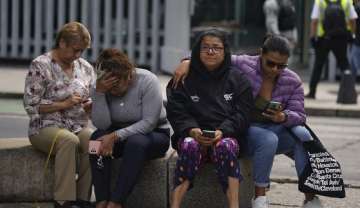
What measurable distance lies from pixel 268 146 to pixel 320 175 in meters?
0.42

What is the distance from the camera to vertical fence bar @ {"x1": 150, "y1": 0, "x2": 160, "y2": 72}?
1616 centimetres

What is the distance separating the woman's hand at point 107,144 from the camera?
6281 mm

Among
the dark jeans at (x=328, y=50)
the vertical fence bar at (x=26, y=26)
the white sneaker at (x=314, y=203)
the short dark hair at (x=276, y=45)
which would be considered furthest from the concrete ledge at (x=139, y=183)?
the vertical fence bar at (x=26, y=26)

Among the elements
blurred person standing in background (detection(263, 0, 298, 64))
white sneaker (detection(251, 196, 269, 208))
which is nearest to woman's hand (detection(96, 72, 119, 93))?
white sneaker (detection(251, 196, 269, 208))

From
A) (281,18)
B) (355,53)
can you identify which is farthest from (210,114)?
(281,18)

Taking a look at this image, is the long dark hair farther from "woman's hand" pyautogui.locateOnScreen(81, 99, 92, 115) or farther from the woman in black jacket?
"woman's hand" pyautogui.locateOnScreen(81, 99, 92, 115)

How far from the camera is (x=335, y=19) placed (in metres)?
13.2

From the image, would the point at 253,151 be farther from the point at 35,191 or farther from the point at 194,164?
the point at 35,191

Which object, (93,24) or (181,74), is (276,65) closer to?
(181,74)

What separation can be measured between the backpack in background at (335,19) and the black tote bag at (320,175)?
6.97m

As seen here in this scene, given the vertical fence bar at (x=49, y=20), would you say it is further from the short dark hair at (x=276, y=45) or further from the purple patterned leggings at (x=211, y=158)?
the purple patterned leggings at (x=211, y=158)

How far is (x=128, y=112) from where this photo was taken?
21.2 feet

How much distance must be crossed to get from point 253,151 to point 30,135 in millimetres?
1658

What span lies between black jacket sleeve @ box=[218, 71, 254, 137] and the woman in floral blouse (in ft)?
3.50
